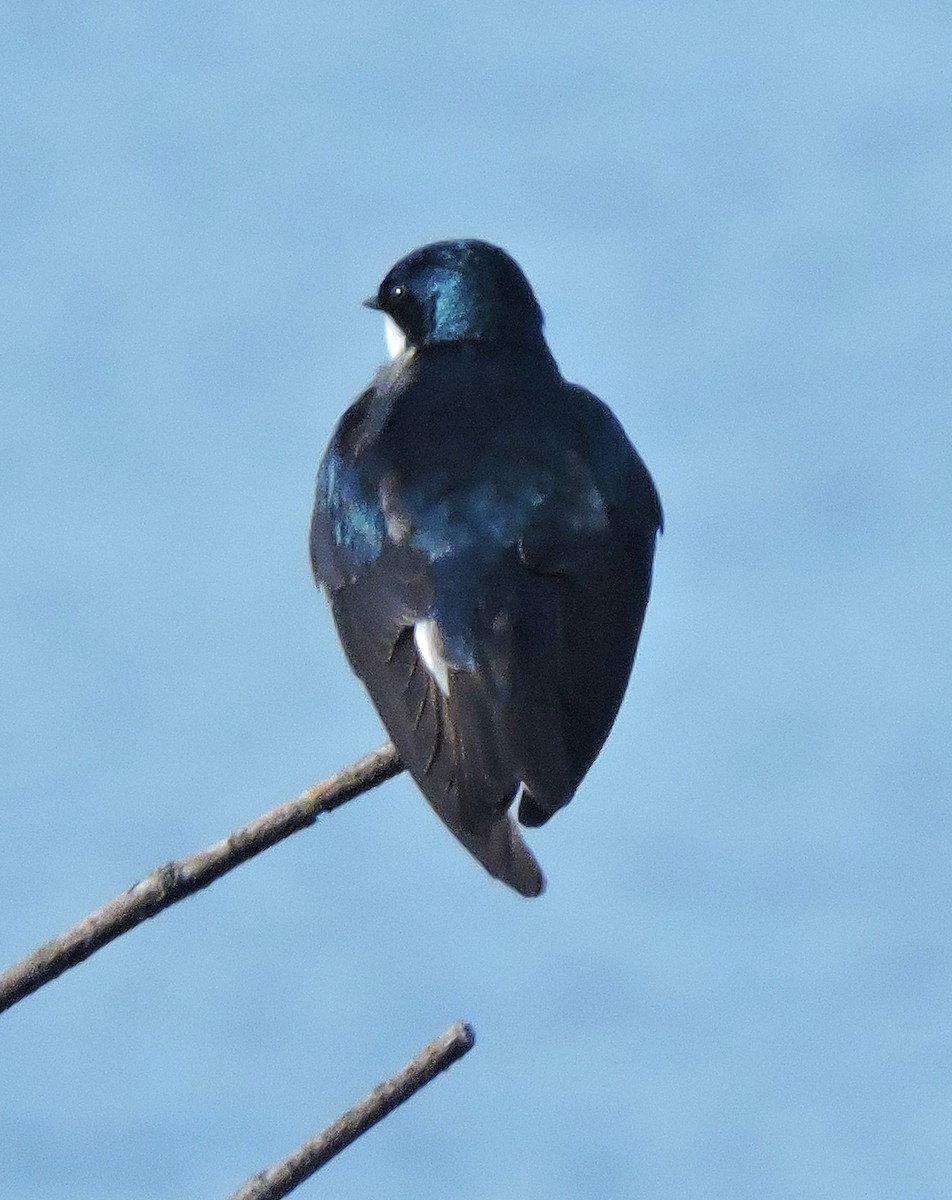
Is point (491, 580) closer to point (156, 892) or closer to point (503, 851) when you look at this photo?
point (503, 851)

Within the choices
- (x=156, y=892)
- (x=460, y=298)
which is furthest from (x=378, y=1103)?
(x=460, y=298)

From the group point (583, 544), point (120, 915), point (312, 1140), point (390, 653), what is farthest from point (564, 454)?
point (312, 1140)

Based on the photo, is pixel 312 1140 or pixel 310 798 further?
pixel 310 798

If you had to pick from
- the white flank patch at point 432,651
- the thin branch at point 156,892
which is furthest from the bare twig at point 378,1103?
the white flank patch at point 432,651

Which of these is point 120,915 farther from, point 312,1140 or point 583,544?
point 583,544

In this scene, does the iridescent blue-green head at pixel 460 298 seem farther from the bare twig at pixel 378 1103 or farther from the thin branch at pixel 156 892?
the bare twig at pixel 378 1103

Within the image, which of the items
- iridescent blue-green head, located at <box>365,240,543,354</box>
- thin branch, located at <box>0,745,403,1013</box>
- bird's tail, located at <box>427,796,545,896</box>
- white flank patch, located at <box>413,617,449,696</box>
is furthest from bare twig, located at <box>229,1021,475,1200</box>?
iridescent blue-green head, located at <box>365,240,543,354</box>
